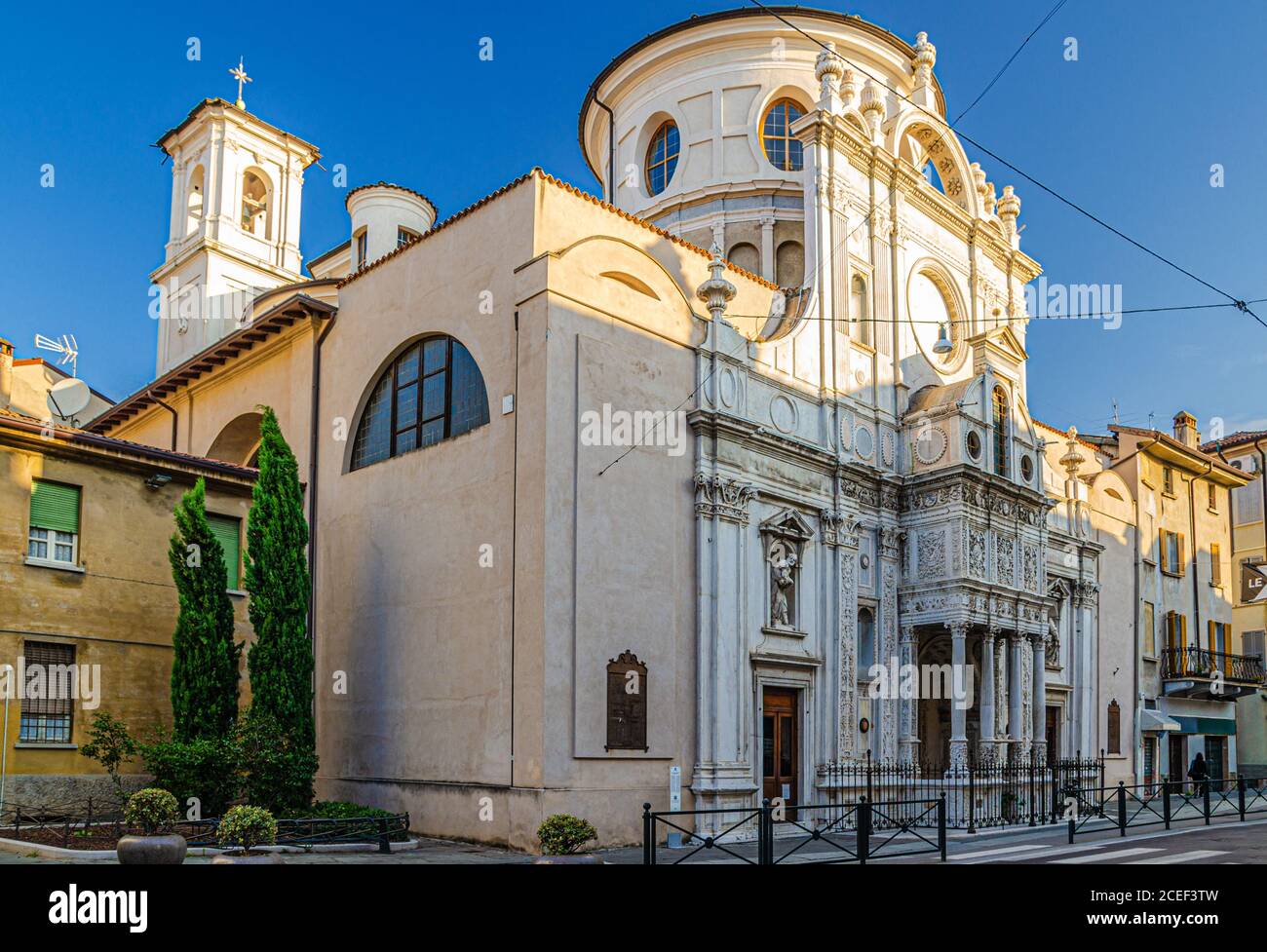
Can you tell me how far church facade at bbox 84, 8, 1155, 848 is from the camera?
20250 millimetres

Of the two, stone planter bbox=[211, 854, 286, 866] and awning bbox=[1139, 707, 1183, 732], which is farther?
awning bbox=[1139, 707, 1183, 732]

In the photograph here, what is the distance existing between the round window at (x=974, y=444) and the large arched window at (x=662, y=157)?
1108cm

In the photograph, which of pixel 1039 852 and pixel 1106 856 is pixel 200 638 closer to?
pixel 1039 852

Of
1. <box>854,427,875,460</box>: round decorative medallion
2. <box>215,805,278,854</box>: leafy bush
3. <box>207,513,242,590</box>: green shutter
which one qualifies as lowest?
<box>215,805,278,854</box>: leafy bush

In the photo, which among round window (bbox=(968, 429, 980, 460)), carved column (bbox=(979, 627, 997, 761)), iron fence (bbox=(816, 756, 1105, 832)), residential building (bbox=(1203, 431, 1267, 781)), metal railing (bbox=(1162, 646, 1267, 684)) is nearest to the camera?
iron fence (bbox=(816, 756, 1105, 832))

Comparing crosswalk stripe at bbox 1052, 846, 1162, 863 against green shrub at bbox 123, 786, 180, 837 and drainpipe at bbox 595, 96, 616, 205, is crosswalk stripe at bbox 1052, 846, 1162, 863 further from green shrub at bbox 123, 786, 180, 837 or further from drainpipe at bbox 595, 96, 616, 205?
drainpipe at bbox 595, 96, 616, 205

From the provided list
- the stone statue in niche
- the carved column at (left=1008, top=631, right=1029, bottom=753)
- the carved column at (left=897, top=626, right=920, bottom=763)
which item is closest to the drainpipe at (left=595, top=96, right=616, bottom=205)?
the stone statue in niche

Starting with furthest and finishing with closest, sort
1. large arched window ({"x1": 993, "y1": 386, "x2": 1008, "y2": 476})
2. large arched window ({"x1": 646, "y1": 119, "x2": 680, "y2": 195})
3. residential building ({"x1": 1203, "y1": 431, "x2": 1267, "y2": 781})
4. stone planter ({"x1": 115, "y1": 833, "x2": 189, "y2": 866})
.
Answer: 1. residential building ({"x1": 1203, "y1": 431, "x2": 1267, "y2": 781})
2. large arched window ({"x1": 646, "y1": 119, "x2": 680, "y2": 195})
3. large arched window ({"x1": 993, "y1": 386, "x2": 1008, "y2": 476})
4. stone planter ({"x1": 115, "y1": 833, "x2": 189, "y2": 866})

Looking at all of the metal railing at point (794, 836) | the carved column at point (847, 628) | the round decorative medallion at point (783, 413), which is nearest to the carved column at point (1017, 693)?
the metal railing at point (794, 836)

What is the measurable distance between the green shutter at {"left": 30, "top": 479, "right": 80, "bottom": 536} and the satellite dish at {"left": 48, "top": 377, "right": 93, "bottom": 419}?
24.3 feet

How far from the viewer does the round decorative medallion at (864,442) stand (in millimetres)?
26125

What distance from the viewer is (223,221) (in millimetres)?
46812

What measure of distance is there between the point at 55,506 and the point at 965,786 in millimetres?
18048
